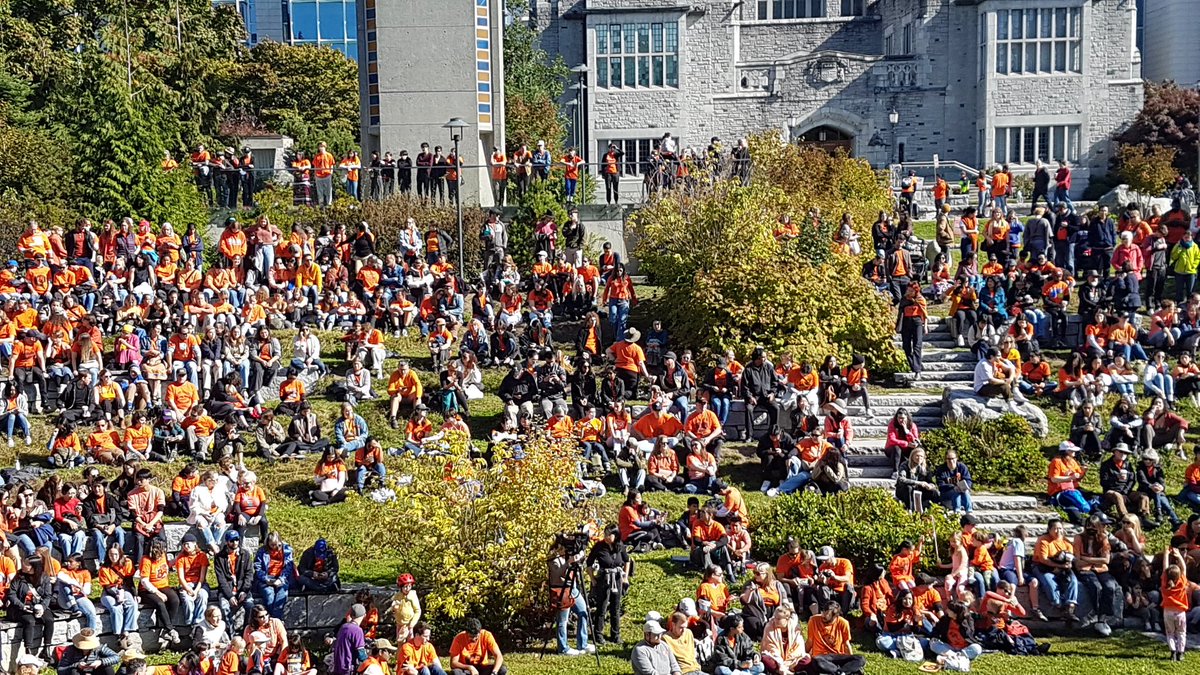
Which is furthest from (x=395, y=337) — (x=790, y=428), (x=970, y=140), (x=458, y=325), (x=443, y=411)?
(x=970, y=140)

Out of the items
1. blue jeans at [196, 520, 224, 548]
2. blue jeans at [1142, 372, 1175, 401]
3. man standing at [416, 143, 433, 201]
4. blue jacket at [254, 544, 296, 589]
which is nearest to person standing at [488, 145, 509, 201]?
man standing at [416, 143, 433, 201]

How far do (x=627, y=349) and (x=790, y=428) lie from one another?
2.93 metres

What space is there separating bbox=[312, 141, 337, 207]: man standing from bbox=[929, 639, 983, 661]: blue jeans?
65.9 feet

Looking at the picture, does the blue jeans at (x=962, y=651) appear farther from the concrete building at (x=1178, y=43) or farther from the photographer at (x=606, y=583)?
the concrete building at (x=1178, y=43)

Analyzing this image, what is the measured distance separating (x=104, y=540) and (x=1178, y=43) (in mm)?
55583

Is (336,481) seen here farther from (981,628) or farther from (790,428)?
(981,628)

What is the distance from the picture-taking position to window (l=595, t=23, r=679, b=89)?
163 ft

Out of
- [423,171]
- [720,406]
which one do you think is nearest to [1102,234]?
[720,406]

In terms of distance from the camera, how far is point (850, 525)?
17953mm

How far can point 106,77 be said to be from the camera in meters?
32.7

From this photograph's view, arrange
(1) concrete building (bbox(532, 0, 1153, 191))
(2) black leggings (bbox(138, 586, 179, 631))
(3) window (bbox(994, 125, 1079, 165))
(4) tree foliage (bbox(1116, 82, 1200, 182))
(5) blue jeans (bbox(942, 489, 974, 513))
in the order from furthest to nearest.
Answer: (3) window (bbox(994, 125, 1079, 165)), (1) concrete building (bbox(532, 0, 1153, 191)), (4) tree foliage (bbox(1116, 82, 1200, 182)), (5) blue jeans (bbox(942, 489, 974, 513)), (2) black leggings (bbox(138, 586, 179, 631))

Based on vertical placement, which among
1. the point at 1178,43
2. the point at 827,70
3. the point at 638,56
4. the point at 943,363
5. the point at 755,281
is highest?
the point at 1178,43

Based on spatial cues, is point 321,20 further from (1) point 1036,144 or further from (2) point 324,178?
(2) point 324,178

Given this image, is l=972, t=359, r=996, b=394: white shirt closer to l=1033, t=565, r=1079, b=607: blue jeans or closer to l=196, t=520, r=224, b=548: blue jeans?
l=1033, t=565, r=1079, b=607: blue jeans
